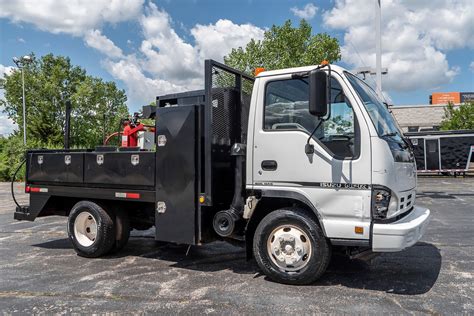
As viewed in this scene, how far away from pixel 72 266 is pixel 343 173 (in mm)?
4044

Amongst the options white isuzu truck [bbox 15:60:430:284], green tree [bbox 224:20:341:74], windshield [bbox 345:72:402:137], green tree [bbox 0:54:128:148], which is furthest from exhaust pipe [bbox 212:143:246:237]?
green tree [bbox 0:54:128:148]

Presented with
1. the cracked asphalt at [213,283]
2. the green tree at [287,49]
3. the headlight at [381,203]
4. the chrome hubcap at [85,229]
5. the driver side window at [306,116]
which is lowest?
the cracked asphalt at [213,283]

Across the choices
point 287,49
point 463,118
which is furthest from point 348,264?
point 463,118

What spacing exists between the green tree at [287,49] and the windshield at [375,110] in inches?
875

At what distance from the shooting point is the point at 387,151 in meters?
4.52

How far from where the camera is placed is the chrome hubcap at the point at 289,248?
4879 mm

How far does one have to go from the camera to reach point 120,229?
6.48 m

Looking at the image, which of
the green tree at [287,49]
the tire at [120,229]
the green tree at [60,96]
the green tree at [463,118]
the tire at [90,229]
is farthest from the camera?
the green tree at [60,96]

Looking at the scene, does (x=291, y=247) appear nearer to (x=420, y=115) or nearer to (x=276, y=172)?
A: (x=276, y=172)

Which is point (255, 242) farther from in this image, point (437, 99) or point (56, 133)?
point (437, 99)

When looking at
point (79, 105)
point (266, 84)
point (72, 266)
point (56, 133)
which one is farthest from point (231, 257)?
point (79, 105)

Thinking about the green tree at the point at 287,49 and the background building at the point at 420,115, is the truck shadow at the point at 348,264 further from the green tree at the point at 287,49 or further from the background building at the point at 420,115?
the background building at the point at 420,115

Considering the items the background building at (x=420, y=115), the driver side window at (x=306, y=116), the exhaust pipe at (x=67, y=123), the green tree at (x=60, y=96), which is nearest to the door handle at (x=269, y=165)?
the driver side window at (x=306, y=116)

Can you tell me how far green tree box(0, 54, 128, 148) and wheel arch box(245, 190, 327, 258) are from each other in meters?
39.8
